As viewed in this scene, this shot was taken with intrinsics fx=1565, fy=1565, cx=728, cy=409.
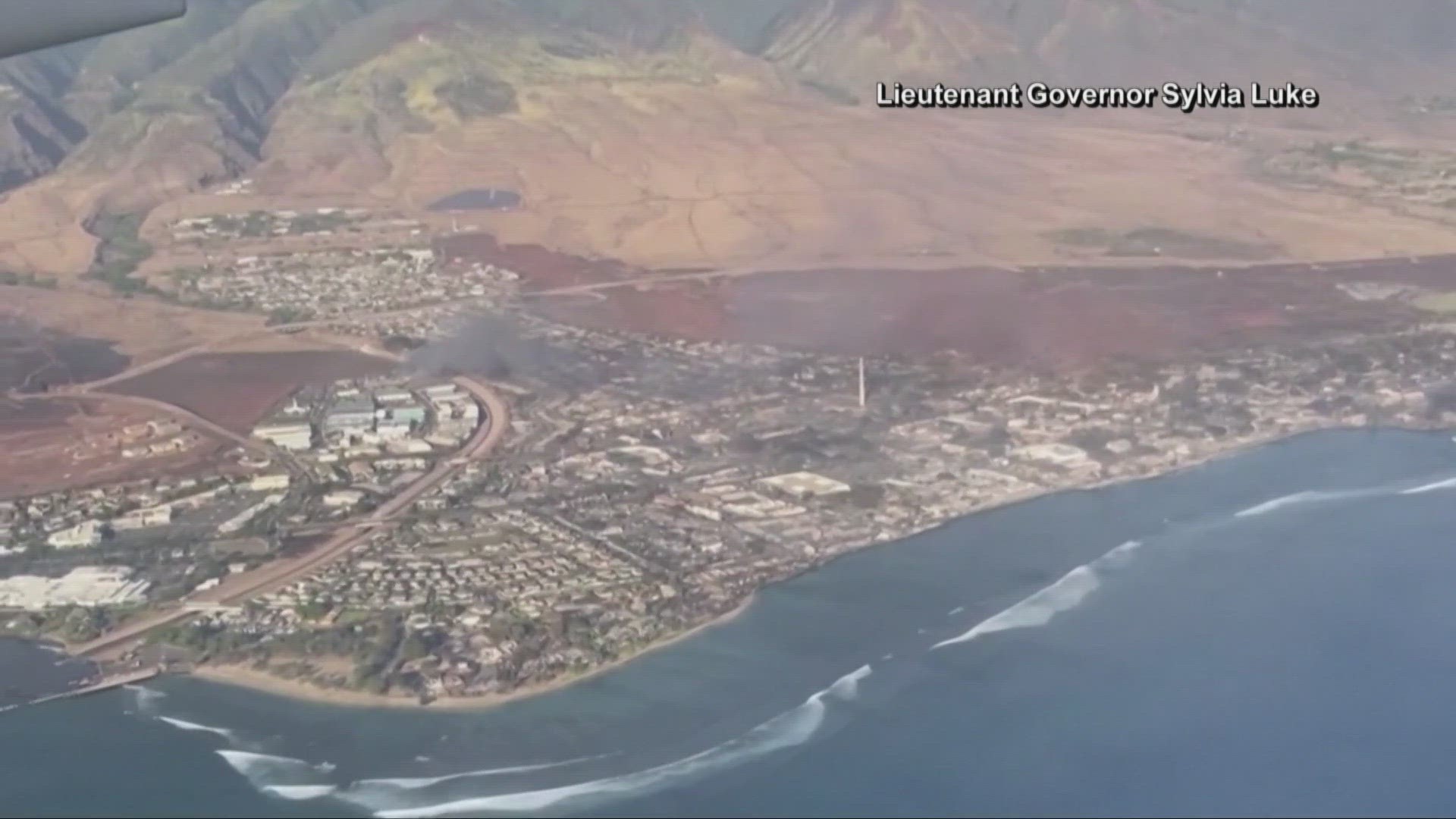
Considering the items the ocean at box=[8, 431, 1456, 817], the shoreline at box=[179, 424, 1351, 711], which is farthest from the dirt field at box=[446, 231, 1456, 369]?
the shoreline at box=[179, 424, 1351, 711]

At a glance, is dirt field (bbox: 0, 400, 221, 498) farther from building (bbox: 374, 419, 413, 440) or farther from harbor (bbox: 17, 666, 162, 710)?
harbor (bbox: 17, 666, 162, 710)

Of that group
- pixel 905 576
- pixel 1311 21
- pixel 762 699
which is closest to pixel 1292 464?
pixel 905 576

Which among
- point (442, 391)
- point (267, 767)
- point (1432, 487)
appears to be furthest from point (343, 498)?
point (1432, 487)

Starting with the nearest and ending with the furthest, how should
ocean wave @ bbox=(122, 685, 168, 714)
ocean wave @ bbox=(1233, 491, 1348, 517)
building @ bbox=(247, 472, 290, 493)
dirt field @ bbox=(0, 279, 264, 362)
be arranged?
ocean wave @ bbox=(122, 685, 168, 714), ocean wave @ bbox=(1233, 491, 1348, 517), building @ bbox=(247, 472, 290, 493), dirt field @ bbox=(0, 279, 264, 362)

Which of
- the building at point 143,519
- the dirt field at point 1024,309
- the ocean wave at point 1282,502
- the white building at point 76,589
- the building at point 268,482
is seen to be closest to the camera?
the white building at point 76,589

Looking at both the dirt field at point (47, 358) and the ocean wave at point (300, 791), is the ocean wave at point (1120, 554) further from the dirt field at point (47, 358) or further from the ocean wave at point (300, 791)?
the dirt field at point (47, 358)

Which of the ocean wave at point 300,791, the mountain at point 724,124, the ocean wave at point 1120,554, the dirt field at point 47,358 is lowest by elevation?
the ocean wave at point 300,791

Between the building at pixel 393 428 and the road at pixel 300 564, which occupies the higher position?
the building at pixel 393 428

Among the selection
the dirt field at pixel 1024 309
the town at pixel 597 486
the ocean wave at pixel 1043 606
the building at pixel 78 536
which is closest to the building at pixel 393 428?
the town at pixel 597 486
